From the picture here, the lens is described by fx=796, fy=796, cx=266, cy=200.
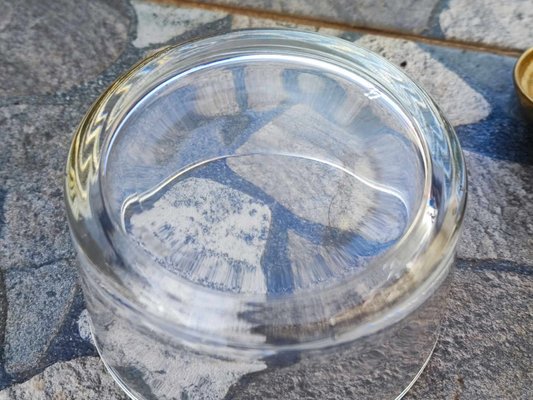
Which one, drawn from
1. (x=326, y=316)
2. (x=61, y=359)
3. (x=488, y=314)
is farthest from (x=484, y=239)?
(x=61, y=359)

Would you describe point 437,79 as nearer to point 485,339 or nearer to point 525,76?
point 525,76

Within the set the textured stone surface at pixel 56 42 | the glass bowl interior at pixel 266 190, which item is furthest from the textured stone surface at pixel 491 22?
the textured stone surface at pixel 56 42

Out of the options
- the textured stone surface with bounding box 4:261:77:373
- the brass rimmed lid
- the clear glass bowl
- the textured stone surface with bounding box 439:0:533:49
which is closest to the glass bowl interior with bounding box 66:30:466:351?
the clear glass bowl

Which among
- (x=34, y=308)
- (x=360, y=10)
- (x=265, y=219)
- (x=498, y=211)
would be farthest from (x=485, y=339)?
(x=360, y=10)

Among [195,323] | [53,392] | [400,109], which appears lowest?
[53,392]

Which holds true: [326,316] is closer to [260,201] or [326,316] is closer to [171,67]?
[260,201]

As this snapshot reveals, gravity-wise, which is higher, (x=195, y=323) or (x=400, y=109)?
(x=400, y=109)

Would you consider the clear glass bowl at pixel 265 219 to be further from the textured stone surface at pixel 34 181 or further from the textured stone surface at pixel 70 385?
the textured stone surface at pixel 34 181
